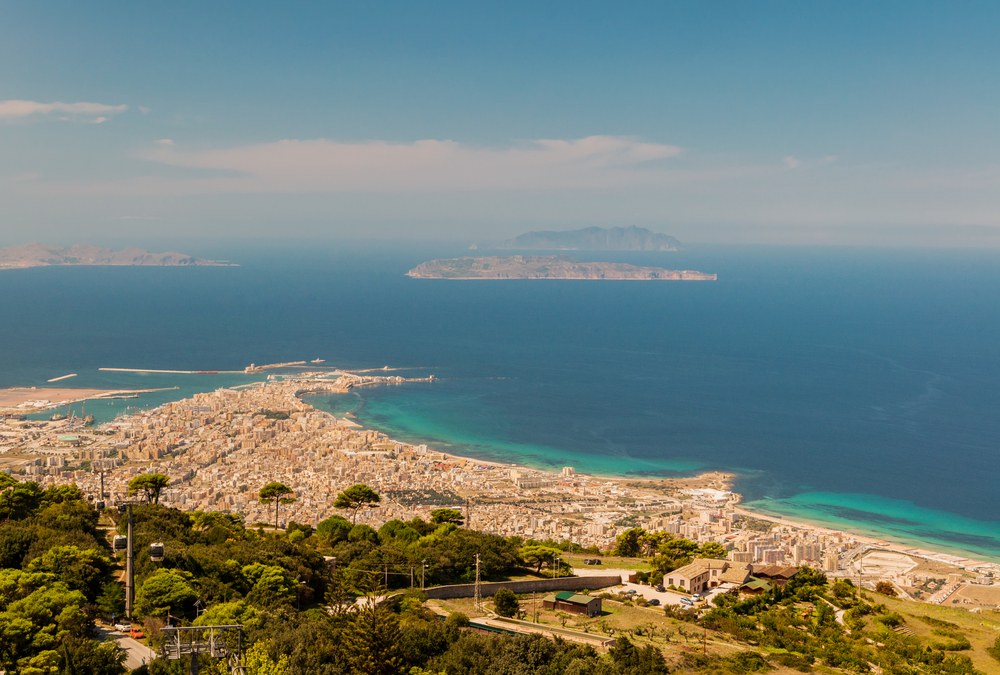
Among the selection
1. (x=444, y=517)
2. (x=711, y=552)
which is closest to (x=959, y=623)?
(x=711, y=552)

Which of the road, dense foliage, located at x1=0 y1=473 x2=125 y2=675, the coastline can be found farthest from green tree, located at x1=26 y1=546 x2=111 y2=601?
the coastline

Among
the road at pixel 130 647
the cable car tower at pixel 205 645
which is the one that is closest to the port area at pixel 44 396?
the road at pixel 130 647

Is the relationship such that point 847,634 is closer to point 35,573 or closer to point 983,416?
point 35,573

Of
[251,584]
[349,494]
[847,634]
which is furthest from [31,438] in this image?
[847,634]

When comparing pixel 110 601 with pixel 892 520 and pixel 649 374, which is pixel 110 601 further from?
pixel 649 374

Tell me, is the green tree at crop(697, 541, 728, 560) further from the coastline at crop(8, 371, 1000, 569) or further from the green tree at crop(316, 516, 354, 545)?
the green tree at crop(316, 516, 354, 545)
